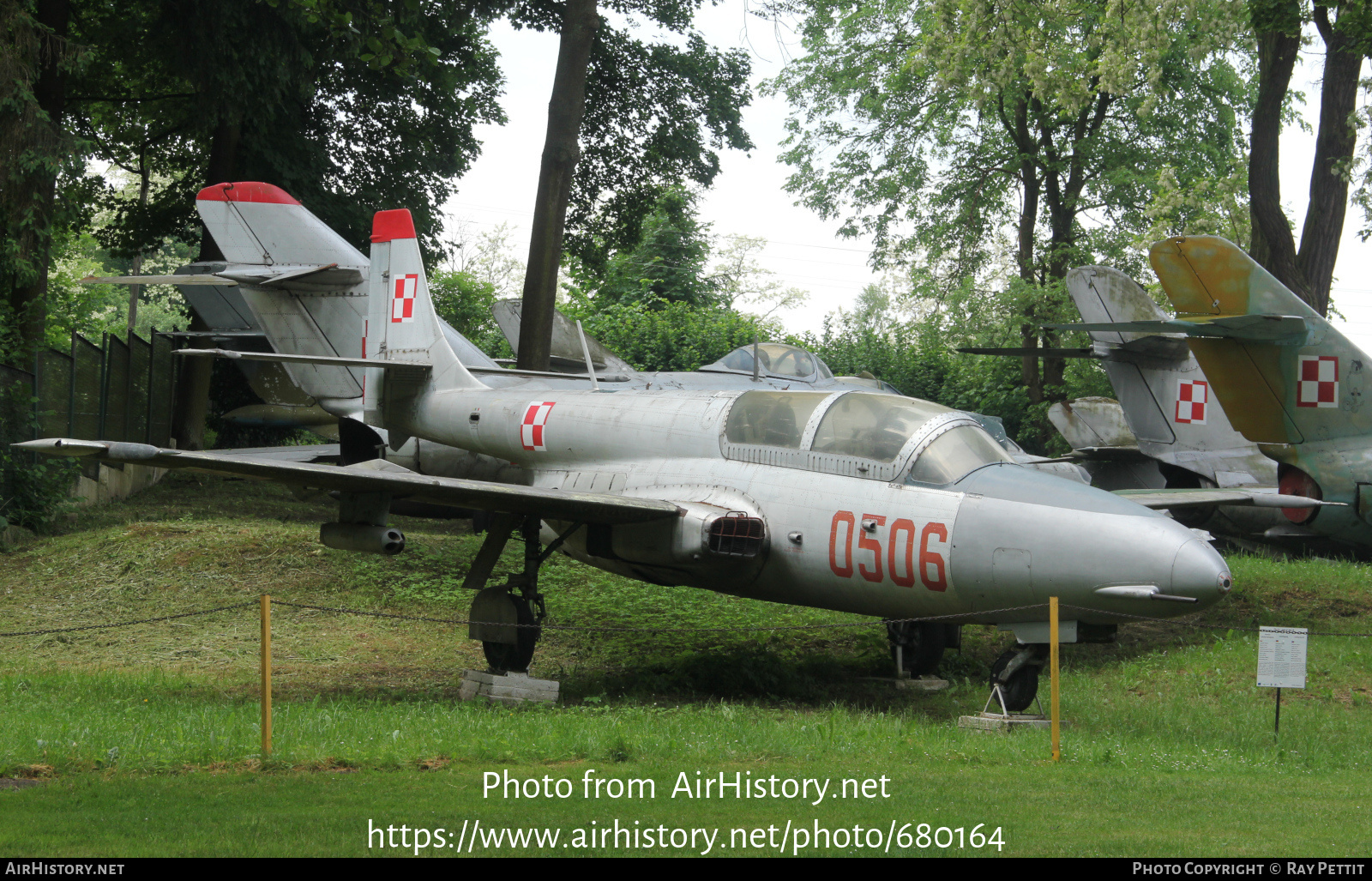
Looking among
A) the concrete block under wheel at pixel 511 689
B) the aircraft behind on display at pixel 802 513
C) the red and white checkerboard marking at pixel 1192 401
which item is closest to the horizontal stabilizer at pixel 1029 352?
the red and white checkerboard marking at pixel 1192 401

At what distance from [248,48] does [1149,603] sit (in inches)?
699

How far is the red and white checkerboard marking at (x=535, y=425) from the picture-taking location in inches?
439

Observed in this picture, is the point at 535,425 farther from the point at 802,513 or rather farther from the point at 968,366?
the point at 968,366

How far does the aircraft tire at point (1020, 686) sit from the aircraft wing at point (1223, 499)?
422cm

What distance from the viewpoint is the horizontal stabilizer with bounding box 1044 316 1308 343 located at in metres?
12.0

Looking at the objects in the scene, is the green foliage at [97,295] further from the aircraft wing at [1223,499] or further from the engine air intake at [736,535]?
the aircraft wing at [1223,499]

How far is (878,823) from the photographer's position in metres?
5.23

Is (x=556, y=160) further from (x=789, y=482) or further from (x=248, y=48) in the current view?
(x=789, y=482)

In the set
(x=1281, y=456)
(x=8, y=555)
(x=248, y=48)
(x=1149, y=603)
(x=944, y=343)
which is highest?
(x=248, y=48)

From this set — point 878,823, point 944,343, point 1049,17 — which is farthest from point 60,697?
point 944,343

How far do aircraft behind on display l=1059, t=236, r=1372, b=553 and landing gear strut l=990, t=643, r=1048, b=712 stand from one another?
5.16m

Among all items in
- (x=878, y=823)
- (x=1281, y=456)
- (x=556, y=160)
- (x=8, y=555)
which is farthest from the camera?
(x=556, y=160)

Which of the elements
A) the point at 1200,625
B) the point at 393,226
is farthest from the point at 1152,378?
the point at 393,226

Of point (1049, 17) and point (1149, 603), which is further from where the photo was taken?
point (1049, 17)
